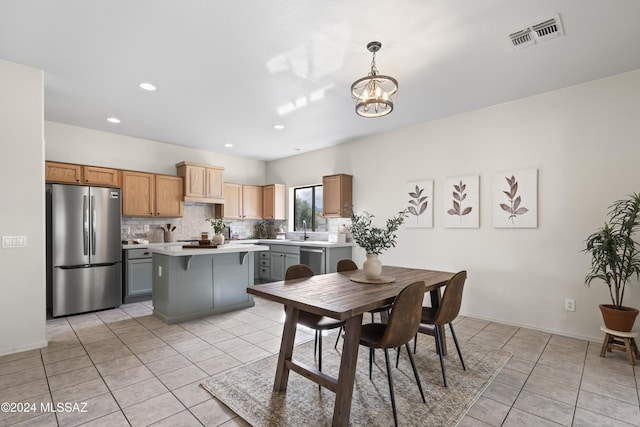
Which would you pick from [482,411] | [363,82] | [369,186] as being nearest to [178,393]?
[482,411]

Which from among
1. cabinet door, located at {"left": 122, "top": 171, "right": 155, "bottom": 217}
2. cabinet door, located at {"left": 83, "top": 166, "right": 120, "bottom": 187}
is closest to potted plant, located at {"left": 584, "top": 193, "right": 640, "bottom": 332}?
cabinet door, located at {"left": 122, "top": 171, "right": 155, "bottom": 217}

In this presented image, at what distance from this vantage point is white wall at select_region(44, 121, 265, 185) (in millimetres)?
4691

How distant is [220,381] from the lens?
2.38 meters

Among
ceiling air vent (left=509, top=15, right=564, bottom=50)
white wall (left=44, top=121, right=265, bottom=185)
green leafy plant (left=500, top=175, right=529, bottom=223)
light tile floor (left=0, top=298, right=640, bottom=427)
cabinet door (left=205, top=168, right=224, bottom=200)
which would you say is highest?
ceiling air vent (left=509, top=15, right=564, bottom=50)

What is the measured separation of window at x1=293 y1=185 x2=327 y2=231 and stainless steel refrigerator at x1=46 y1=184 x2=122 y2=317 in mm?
3396

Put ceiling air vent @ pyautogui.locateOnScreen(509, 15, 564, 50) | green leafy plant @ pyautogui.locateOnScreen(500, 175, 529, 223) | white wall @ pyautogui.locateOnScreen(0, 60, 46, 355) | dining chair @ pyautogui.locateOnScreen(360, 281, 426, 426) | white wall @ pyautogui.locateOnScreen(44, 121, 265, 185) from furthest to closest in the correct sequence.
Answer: white wall @ pyautogui.locateOnScreen(44, 121, 265, 185)
green leafy plant @ pyautogui.locateOnScreen(500, 175, 529, 223)
white wall @ pyautogui.locateOnScreen(0, 60, 46, 355)
ceiling air vent @ pyautogui.locateOnScreen(509, 15, 564, 50)
dining chair @ pyautogui.locateOnScreen(360, 281, 426, 426)

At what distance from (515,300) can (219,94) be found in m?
4.30

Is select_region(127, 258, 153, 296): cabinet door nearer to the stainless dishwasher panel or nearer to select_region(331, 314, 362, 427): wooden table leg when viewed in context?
the stainless dishwasher panel

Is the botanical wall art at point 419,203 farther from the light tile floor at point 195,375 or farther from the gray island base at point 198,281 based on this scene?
the gray island base at point 198,281

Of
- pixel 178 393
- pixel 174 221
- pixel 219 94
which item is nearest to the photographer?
pixel 178 393

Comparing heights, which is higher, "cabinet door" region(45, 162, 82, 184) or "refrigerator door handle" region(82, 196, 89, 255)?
"cabinet door" region(45, 162, 82, 184)

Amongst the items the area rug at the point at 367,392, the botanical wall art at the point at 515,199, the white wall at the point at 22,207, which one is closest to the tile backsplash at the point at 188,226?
the white wall at the point at 22,207

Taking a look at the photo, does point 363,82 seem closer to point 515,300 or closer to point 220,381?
point 220,381

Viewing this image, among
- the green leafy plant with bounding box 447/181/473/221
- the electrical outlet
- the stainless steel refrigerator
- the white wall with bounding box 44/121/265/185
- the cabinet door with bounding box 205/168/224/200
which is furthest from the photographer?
the cabinet door with bounding box 205/168/224/200
